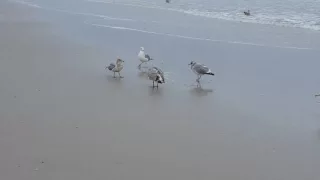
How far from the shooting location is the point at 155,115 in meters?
7.39

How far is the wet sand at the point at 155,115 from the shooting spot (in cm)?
574

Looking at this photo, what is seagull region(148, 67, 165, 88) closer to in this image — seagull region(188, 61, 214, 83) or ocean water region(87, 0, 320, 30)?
seagull region(188, 61, 214, 83)

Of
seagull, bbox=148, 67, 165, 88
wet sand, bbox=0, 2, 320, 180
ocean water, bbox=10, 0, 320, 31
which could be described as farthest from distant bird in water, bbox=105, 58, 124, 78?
ocean water, bbox=10, 0, 320, 31

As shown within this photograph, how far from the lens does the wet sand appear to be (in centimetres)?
574

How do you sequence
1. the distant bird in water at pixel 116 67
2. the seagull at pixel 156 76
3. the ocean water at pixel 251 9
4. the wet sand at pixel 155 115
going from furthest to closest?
the ocean water at pixel 251 9, the distant bird in water at pixel 116 67, the seagull at pixel 156 76, the wet sand at pixel 155 115

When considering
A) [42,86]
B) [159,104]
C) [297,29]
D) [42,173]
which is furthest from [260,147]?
[297,29]

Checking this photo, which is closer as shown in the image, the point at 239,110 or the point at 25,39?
the point at 239,110

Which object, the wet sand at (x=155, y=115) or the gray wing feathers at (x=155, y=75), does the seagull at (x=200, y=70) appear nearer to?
the wet sand at (x=155, y=115)

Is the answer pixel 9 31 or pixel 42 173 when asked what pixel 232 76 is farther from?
pixel 9 31

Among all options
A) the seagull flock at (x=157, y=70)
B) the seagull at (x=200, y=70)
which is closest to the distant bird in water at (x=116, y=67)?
the seagull flock at (x=157, y=70)

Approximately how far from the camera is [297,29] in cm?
1373

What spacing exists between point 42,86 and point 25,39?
3851 millimetres

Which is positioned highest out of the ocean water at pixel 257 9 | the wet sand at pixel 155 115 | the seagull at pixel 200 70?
the ocean water at pixel 257 9

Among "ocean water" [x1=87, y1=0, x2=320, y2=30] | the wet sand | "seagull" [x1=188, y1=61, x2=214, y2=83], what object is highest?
"ocean water" [x1=87, y1=0, x2=320, y2=30]
